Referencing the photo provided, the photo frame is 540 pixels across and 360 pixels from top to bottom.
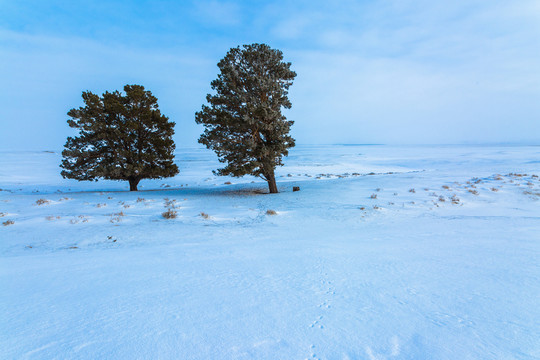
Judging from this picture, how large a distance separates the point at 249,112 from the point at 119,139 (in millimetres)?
9331

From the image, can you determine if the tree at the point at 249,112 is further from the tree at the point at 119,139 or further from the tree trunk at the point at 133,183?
the tree trunk at the point at 133,183

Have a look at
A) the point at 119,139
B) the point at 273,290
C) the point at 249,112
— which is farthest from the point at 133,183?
the point at 273,290

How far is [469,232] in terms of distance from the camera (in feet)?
19.8

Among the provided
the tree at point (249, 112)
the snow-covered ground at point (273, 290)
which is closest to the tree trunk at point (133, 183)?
the tree at point (249, 112)

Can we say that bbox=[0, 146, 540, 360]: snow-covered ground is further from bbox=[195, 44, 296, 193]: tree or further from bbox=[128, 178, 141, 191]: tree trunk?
bbox=[128, 178, 141, 191]: tree trunk

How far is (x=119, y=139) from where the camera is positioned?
16.6m

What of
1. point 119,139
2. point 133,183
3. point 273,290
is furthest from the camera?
point 133,183

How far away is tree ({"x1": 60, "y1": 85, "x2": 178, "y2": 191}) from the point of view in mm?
15742

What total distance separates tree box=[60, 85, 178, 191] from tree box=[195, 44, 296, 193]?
5.11m

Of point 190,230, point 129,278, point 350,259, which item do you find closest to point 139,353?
point 129,278

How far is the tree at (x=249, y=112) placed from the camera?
41.2 ft

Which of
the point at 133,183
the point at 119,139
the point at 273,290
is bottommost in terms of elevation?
the point at 273,290

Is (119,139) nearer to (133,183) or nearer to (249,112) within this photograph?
(133,183)

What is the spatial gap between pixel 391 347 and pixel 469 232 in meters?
5.27
